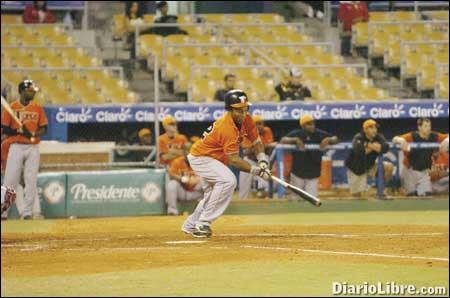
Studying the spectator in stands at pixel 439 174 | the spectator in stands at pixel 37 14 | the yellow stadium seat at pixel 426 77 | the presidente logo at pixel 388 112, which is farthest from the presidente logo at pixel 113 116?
the yellow stadium seat at pixel 426 77

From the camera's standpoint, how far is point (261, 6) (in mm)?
29250

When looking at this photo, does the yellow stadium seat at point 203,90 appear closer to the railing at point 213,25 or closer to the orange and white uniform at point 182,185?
the railing at point 213,25

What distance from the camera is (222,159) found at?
1357 centimetres

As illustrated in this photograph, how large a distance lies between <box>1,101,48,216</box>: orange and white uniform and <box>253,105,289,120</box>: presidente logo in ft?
16.8

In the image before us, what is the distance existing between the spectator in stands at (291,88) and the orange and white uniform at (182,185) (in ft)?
10.5

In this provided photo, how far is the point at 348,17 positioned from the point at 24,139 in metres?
11.2

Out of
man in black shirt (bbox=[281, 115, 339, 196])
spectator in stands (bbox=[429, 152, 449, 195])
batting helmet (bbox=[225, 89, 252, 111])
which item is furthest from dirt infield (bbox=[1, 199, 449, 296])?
spectator in stands (bbox=[429, 152, 449, 195])

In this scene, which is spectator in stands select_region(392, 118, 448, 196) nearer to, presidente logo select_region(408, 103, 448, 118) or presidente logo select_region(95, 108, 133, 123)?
presidente logo select_region(408, 103, 448, 118)

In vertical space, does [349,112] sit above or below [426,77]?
below

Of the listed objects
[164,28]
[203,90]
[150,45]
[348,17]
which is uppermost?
[348,17]

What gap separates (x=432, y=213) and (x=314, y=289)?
890 centimetres

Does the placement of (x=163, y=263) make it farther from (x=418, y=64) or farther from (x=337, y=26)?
(x=337, y=26)

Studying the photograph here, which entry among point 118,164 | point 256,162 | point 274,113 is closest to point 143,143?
point 118,164

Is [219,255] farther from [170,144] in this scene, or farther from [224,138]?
[170,144]
